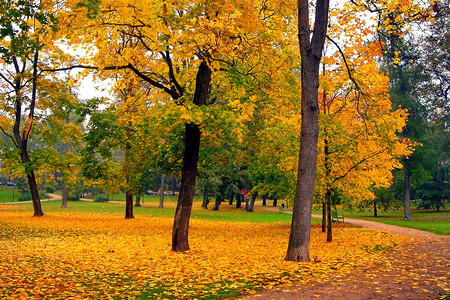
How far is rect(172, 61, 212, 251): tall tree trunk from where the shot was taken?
35.7ft

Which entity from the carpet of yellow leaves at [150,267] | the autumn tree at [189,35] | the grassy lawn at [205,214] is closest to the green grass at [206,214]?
the grassy lawn at [205,214]

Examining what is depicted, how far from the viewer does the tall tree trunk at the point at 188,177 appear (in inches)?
428

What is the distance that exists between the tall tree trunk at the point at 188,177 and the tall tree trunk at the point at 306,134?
10.3 ft

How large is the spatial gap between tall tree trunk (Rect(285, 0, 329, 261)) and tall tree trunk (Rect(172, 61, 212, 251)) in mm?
3137

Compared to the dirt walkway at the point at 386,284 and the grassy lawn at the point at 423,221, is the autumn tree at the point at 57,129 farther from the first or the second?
the grassy lawn at the point at 423,221

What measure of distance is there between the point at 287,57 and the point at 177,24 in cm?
318

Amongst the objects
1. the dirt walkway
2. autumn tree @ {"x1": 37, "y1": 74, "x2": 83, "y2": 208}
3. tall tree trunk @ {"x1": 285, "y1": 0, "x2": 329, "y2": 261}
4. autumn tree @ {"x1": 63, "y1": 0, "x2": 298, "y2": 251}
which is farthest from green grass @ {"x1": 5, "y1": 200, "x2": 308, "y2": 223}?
the dirt walkway

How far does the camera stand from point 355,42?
10.9 m

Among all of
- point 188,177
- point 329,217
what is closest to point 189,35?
point 188,177

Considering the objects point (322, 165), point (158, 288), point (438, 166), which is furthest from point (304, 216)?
point (438, 166)

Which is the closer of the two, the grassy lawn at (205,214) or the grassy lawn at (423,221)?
the grassy lawn at (423,221)

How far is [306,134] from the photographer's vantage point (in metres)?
8.91

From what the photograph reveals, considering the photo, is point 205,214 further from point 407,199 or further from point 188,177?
point 188,177

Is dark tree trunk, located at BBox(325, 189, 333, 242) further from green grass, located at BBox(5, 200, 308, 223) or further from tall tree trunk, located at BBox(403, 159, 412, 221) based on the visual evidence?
tall tree trunk, located at BBox(403, 159, 412, 221)
